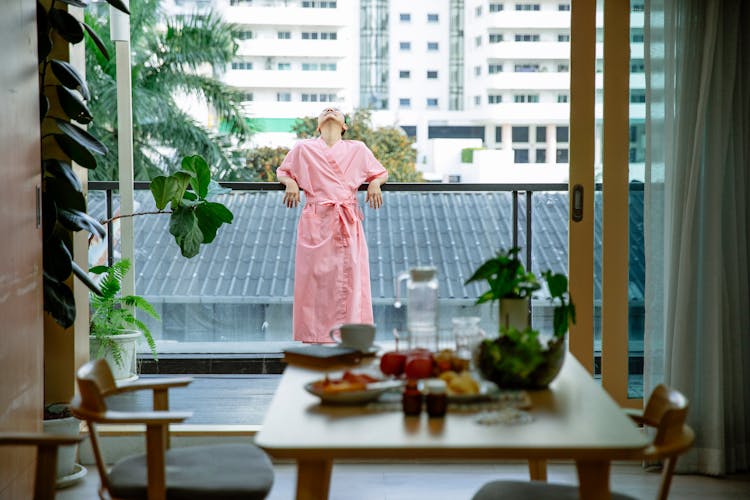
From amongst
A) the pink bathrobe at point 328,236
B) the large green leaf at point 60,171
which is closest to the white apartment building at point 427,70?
the pink bathrobe at point 328,236

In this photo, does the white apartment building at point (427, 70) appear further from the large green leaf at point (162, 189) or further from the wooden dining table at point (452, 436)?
the wooden dining table at point (452, 436)

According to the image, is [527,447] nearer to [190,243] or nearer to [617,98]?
[617,98]

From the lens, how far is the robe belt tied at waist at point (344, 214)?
14.3 ft

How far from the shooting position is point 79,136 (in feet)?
10.8

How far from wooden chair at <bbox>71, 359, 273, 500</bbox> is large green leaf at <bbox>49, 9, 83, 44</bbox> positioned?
1.39 meters

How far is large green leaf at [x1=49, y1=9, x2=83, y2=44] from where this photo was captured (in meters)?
3.21

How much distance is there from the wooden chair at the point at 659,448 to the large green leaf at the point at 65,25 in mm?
2085

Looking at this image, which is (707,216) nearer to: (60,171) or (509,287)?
(509,287)

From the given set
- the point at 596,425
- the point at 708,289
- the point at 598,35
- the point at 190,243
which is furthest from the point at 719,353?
the point at 190,243

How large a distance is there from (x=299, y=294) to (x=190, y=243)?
724 millimetres

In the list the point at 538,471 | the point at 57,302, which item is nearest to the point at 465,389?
the point at 538,471

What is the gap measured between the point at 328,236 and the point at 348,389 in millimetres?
2535

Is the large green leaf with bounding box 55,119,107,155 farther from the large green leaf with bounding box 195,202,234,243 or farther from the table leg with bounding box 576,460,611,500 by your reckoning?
the table leg with bounding box 576,460,611,500

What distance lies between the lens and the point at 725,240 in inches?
135
